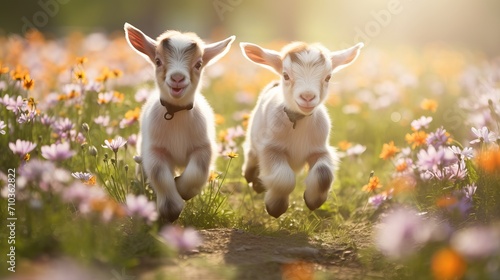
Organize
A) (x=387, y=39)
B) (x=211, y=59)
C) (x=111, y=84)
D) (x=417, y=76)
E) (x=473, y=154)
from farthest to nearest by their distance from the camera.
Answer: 1. (x=387, y=39)
2. (x=417, y=76)
3. (x=111, y=84)
4. (x=211, y=59)
5. (x=473, y=154)

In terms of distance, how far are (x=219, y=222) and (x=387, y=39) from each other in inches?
615

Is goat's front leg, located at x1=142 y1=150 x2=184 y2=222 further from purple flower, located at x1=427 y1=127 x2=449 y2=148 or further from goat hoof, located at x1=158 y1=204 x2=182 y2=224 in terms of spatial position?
purple flower, located at x1=427 y1=127 x2=449 y2=148

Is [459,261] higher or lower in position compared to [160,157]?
lower

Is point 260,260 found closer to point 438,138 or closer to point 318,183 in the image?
point 318,183

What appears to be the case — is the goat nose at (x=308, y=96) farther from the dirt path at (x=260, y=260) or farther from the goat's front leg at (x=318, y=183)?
the dirt path at (x=260, y=260)

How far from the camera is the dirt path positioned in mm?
3910

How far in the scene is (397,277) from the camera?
13.8ft

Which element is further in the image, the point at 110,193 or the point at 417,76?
the point at 417,76

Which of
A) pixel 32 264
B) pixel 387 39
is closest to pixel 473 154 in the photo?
pixel 32 264

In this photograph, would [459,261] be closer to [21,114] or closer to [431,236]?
[431,236]

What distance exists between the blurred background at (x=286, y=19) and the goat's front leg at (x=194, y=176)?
12.4 metres

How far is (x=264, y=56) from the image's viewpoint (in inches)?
245

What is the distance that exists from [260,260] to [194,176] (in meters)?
1.18

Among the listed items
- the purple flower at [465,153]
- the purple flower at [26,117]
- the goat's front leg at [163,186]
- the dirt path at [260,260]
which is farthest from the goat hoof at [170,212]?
the purple flower at [465,153]
